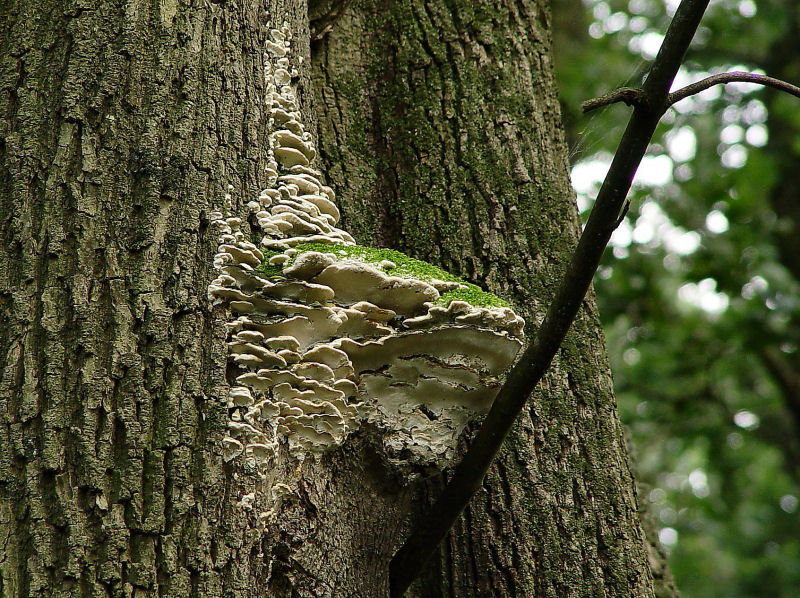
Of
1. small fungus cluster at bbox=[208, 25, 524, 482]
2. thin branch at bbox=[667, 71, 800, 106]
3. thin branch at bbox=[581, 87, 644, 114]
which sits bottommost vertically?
small fungus cluster at bbox=[208, 25, 524, 482]

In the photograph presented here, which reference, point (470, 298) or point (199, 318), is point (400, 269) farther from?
point (199, 318)

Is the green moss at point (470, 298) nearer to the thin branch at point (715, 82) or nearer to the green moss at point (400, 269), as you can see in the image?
the green moss at point (400, 269)

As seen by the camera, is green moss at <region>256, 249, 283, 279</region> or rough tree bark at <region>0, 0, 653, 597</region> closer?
rough tree bark at <region>0, 0, 653, 597</region>

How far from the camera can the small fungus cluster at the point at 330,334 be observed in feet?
6.15

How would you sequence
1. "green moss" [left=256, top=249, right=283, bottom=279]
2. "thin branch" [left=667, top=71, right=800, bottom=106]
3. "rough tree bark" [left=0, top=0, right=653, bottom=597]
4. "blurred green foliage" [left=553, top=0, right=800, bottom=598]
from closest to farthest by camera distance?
"rough tree bark" [left=0, top=0, right=653, bottom=597] < "thin branch" [left=667, top=71, right=800, bottom=106] < "green moss" [left=256, top=249, right=283, bottom=279] < "blurred green foliage" [left=553, top=0, right=800, bottom=598]

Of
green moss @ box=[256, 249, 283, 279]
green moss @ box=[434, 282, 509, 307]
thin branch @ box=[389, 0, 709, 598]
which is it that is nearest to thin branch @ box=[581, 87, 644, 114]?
thin branch @ box=[389, 0, 709, 598]

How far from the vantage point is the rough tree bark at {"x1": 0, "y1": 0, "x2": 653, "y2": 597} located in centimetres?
166

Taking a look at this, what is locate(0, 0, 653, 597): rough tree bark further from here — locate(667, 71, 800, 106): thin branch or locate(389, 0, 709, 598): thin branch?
locate(667, 71, 800, 106): thin branch

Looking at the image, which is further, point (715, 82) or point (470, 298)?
point (470, 298)

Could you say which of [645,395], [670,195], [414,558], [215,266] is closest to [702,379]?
[645,395]

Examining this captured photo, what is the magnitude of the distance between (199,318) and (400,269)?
1.92ft

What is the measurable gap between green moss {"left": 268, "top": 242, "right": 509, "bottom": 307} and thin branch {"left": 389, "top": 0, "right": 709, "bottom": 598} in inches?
8.6

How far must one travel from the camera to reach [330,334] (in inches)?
77.7

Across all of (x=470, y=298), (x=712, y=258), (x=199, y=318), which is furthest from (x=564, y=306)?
(x=712, y=258)
